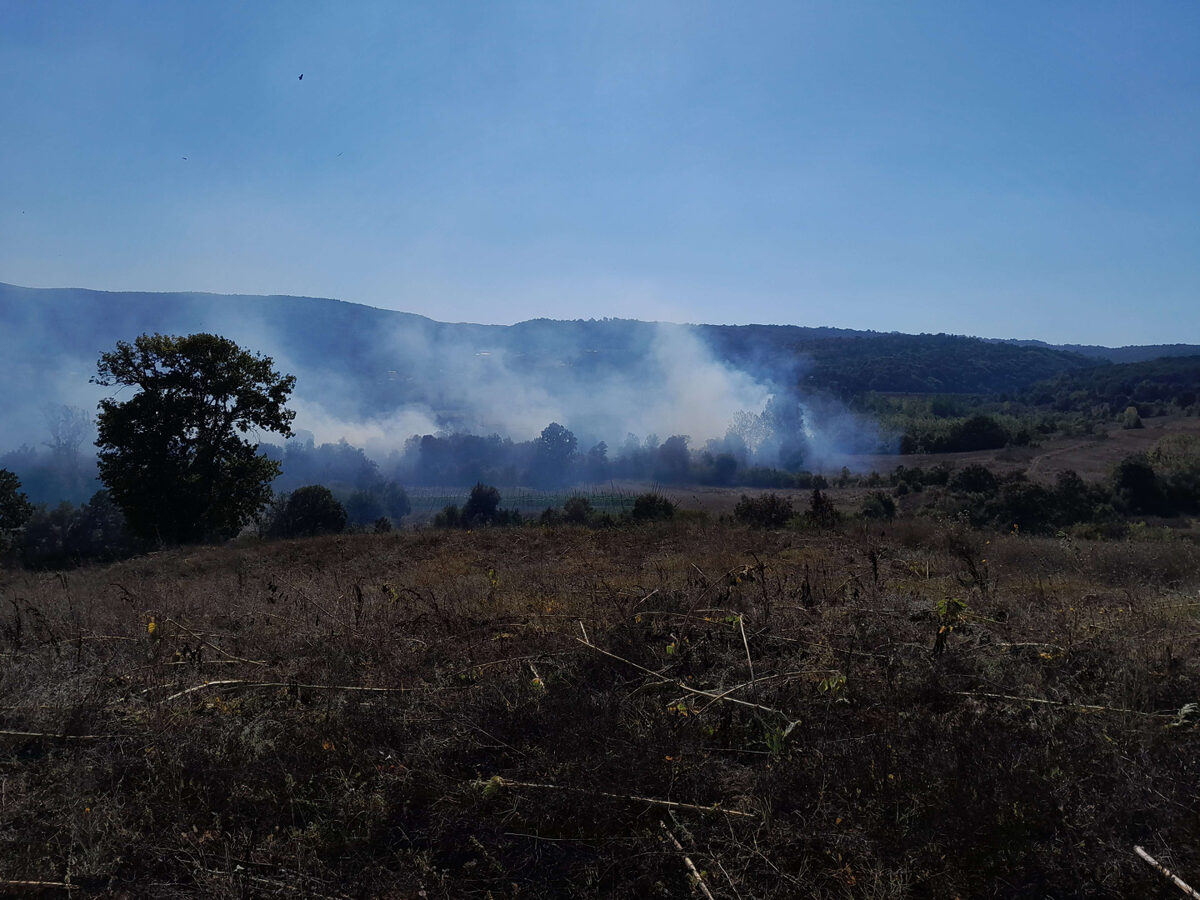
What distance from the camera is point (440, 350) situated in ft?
394

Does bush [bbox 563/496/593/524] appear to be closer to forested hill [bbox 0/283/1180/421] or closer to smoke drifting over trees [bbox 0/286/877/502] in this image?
smoke drifting over trees [bbox 0/286/877/502]

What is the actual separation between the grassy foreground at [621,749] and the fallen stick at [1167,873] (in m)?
0.04

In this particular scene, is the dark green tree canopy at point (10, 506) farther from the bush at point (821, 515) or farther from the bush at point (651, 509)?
the bush at point (821, 515)

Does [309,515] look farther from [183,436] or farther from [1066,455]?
[1066,455]

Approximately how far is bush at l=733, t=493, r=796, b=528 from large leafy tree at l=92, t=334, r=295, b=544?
12648 millimetres

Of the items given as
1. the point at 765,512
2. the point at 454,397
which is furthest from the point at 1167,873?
the point at 454,397

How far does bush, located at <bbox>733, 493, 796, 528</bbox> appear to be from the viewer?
52.6ft

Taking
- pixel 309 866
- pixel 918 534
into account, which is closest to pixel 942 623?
pixel 309 866

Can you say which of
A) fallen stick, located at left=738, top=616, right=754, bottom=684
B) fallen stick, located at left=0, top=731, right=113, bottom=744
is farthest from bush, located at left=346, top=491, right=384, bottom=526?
fallen stick, located at left=738, top=616, right=754, bottom=684

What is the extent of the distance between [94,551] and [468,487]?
101ft

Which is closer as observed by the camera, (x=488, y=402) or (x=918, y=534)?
(x=918, y=534)

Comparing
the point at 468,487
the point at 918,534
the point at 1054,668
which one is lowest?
the point at 468,487

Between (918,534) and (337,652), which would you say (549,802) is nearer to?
(337,652)

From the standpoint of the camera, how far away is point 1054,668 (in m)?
4.10
